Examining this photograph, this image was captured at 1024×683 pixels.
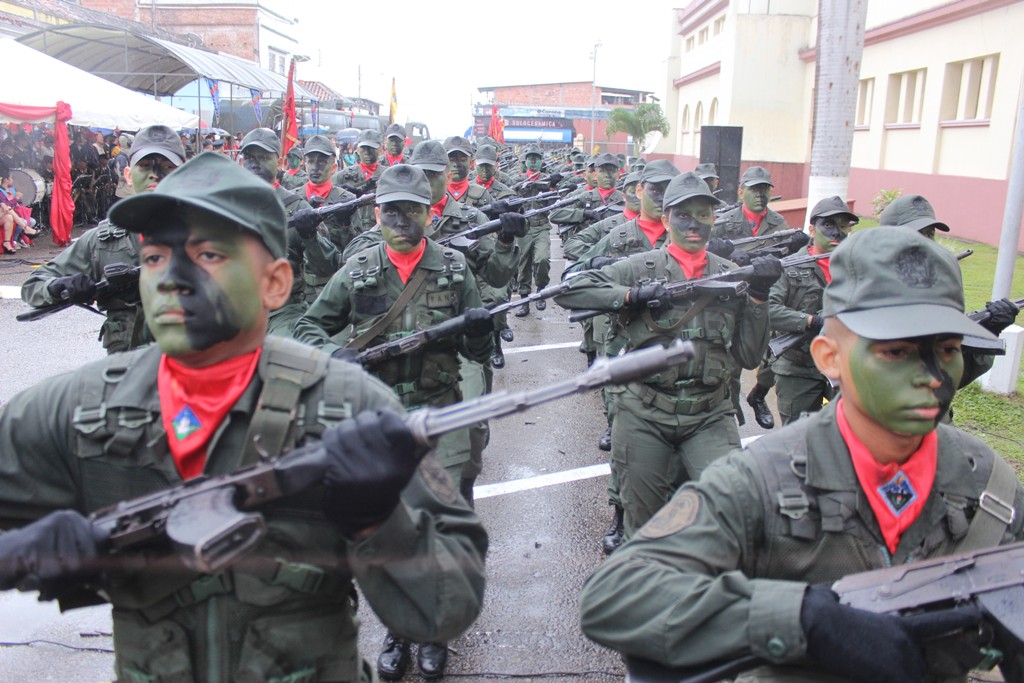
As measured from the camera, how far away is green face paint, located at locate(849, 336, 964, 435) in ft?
7.05

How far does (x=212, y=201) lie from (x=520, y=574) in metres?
3.96

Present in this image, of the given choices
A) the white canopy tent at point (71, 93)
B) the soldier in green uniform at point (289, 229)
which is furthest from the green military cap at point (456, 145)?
the white canopy tent at point (71, 93)

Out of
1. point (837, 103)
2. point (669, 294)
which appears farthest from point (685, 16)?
point (669, 294)

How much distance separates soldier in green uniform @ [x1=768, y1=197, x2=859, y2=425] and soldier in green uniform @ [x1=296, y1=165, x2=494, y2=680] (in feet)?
8.20

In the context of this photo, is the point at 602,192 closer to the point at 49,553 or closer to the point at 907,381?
the point at 907,381

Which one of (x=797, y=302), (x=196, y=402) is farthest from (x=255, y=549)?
(x=797, y=302)

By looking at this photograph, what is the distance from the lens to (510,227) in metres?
7.42

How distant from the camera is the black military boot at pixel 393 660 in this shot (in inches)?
173

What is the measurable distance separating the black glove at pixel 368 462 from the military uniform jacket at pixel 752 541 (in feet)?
2.12

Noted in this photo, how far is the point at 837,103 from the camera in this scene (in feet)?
33.4

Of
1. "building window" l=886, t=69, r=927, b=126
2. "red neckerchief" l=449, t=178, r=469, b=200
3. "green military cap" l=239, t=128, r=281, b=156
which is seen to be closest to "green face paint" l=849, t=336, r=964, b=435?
"green military cap" l=239, t=128, r=281, b=156

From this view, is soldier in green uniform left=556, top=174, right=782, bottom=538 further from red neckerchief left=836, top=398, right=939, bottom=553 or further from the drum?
the drum

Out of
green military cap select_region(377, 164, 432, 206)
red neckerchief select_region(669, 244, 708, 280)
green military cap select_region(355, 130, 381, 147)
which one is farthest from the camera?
green military cap select_region(355, 130, 381, 147)

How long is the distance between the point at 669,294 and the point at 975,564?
3.33 metres
